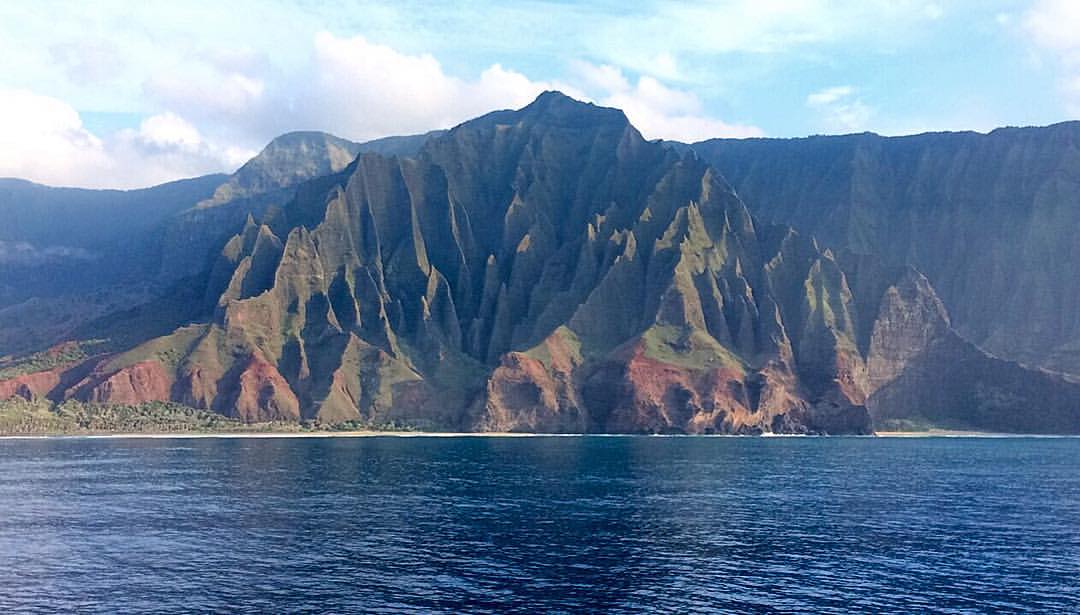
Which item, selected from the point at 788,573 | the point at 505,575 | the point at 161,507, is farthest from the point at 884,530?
the point at 161,507

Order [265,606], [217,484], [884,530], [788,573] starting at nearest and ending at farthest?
[265,606], [788,573], [884,530], [217,484]

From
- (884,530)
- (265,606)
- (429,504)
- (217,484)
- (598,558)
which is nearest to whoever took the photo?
(265,606)

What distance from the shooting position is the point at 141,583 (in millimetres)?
104312

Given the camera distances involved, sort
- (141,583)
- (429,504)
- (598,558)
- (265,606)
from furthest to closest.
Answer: (429,504) → (598,558) → (141,583) → (265,606)

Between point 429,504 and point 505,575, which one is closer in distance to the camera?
point 505,575

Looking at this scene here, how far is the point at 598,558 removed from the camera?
119 meters

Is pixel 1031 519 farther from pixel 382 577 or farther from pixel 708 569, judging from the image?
pixel 382 577

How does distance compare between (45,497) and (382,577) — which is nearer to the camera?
(382,577)

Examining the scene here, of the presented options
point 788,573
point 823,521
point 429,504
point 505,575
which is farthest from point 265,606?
point 823,521

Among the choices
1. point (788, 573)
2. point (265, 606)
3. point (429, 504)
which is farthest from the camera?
point (429, 504)

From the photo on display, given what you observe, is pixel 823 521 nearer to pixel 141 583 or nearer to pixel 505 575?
pixel 505 575

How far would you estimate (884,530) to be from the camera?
142250 millimetres

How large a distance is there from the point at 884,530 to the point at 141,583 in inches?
3677

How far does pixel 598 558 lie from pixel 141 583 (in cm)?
4800
